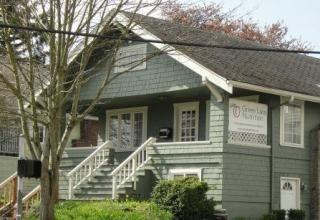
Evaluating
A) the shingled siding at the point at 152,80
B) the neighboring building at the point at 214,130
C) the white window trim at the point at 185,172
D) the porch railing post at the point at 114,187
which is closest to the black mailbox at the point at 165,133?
the neighboring building at the point at 214,130

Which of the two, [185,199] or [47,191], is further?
[185,199]

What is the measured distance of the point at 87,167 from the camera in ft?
86.8

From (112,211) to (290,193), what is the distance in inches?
284

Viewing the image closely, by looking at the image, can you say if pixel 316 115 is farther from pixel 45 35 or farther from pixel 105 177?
pixel 45 35

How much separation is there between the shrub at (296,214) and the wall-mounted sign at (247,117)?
9.27ft

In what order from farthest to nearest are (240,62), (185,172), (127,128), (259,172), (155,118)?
(127,128) → (155,118) → (240,62) → (185,172) → (259,172)

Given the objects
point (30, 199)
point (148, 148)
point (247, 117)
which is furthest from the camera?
point (148, 148)

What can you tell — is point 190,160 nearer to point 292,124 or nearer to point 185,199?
point 185,199

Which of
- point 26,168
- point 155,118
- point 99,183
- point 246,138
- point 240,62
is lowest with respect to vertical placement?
point 99,183

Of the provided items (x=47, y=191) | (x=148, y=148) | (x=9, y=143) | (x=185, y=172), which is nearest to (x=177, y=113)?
(x=148, y=148)

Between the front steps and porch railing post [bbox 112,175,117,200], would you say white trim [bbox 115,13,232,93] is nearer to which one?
the front steps

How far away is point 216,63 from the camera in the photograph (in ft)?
78.5

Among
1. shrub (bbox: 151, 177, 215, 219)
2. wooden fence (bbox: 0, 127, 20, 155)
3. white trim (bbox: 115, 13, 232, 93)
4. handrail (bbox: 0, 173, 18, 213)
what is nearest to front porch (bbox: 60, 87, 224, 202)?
white trim (bbox: 115, 13, 232, 93)

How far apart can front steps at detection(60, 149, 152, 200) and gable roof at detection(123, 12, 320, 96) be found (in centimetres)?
470
